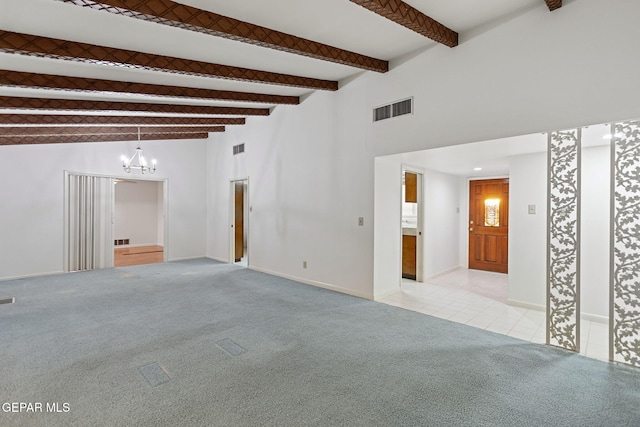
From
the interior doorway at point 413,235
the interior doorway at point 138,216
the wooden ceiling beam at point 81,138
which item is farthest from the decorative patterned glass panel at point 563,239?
the interior doorway at point 138,216

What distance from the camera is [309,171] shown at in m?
5.79

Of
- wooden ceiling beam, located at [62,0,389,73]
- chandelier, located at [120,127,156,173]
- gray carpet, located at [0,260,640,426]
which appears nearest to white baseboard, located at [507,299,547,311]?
gray carpet, located at [0,260,640,426]

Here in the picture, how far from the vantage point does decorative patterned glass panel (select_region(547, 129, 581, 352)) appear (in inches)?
122

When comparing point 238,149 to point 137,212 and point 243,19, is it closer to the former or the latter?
point 243,19

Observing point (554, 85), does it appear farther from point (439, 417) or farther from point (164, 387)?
point (164, 387)

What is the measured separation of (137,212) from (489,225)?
11389mm

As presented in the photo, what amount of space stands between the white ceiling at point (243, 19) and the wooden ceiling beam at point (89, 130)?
Answer: 74.5 inches

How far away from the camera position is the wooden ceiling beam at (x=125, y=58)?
9.37 feet

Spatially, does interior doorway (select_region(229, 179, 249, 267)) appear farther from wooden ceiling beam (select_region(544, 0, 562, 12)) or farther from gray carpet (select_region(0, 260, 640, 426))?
wooden ceiling beam (select_region(544, 0, 562, 12))

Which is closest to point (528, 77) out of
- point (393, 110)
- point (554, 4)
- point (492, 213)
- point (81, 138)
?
point (554, 4)

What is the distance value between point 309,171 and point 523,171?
133 inches

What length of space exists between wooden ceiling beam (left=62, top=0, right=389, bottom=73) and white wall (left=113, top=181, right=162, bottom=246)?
32.8 ft

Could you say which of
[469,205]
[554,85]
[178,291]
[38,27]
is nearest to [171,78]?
[38,27]

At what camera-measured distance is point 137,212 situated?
1154 cm
